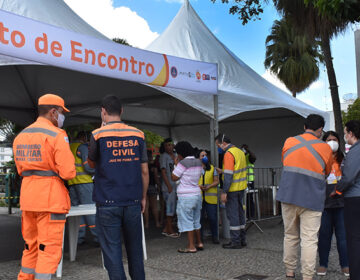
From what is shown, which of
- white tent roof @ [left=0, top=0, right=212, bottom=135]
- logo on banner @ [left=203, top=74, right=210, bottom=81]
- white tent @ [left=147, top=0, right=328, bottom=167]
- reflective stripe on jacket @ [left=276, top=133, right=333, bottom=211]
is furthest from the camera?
white tent @ [left=147, top=0, right=328, bottom=167]

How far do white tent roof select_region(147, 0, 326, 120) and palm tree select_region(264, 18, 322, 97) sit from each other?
73.6ft

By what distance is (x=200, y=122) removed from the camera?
13688 millimetres

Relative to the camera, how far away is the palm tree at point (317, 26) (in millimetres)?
11781

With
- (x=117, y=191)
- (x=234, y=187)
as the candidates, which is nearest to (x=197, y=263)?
(x=234, y=187)

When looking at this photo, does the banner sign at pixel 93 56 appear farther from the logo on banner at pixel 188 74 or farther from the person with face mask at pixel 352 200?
the person with face mask at pixel 352 200

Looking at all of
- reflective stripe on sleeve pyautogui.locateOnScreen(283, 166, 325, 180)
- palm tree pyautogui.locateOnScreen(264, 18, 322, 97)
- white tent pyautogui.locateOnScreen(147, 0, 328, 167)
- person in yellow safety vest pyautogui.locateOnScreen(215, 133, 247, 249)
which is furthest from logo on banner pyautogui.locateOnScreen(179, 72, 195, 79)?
palm tree pyautogui.locateOnScreen(264, 18, 322, 97)

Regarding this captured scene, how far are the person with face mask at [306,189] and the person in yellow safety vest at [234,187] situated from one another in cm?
215

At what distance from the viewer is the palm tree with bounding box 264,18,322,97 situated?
104 feet

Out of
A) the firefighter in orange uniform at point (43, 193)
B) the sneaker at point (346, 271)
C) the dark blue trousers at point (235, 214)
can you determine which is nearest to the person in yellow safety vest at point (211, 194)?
the dark blue trousers at point (235, 214)

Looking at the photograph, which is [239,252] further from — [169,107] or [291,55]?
[291,55]

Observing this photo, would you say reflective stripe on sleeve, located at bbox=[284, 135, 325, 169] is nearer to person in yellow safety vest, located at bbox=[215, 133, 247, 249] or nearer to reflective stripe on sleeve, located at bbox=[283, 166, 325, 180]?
reflective stripe on sleeve, located at bbox=[283, 166, 325, 180]

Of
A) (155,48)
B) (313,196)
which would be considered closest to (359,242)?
(313,196)

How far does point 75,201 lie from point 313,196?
425 centimetres

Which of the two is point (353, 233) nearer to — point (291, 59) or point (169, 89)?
point (169, 89)
